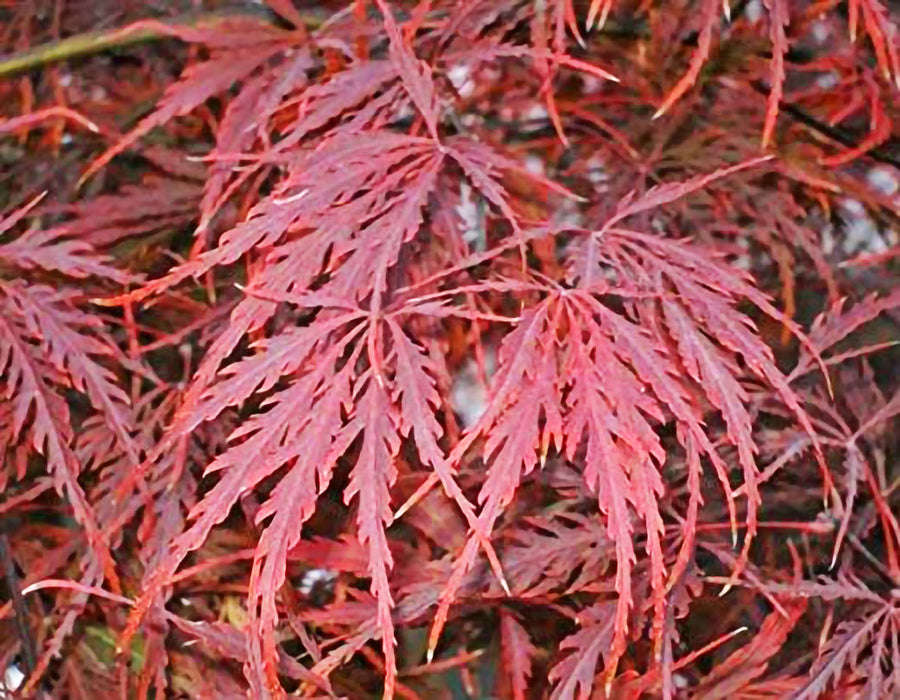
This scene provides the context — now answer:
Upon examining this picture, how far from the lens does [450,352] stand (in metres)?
0.60

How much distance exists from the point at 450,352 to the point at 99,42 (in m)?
0.22

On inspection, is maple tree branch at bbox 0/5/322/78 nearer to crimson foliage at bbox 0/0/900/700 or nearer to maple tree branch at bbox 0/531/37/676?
crimson foliage at bbox 0/0/900/700

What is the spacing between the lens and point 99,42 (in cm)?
53

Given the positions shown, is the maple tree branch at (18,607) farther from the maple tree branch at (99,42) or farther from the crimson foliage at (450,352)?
the maple tree branch at (99,42)

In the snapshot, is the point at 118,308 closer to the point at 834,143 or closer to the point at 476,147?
the point at 476,147

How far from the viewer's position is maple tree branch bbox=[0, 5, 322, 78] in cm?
53

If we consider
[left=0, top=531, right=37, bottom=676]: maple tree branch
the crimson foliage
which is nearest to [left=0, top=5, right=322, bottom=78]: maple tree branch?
the crimson foliage

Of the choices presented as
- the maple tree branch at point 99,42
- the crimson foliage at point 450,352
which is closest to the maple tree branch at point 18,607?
the crimson foliage at point 450,352

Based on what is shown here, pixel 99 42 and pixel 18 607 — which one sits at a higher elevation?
pixel 99 42

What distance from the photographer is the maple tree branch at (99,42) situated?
0.53 metres

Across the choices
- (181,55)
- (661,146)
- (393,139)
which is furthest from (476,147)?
(181,55)

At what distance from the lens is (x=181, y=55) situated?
66cm

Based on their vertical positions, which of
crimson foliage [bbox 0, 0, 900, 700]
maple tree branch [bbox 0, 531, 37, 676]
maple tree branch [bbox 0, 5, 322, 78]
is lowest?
maple tree branch [bbox 0, 531, 37, 676]

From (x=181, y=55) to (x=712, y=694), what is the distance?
1.43 feet
